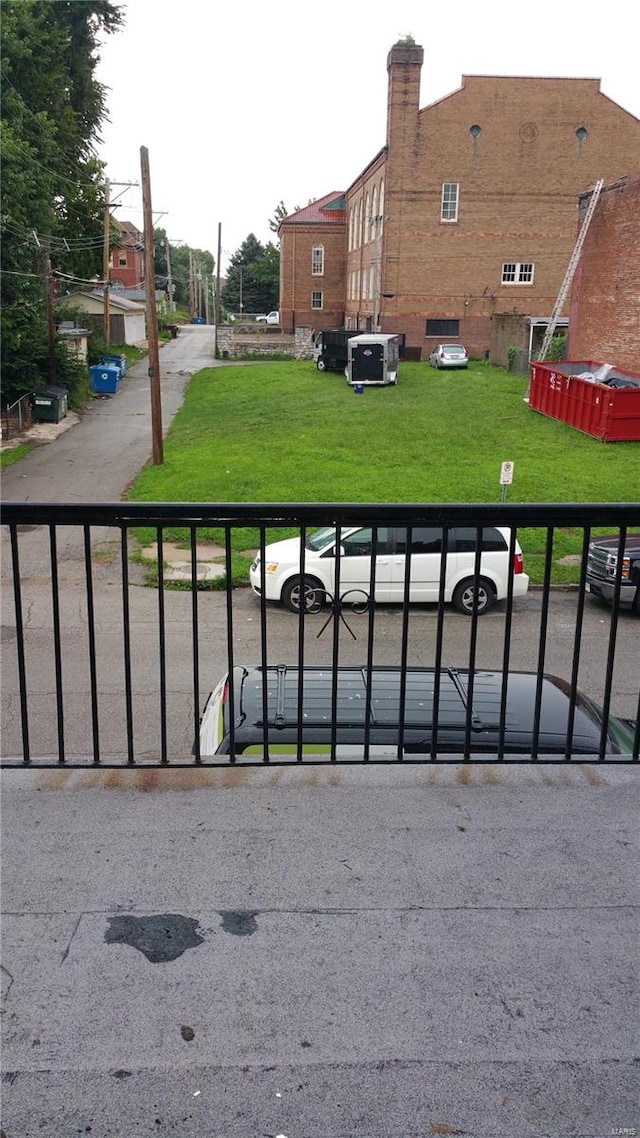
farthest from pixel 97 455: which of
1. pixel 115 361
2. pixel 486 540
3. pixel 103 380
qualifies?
pixel 115 361

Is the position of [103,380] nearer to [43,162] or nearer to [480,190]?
[43,162]

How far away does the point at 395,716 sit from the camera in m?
5.79

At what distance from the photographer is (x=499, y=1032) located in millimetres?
2426

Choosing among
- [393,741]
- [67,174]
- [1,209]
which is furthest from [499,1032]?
[67,174]

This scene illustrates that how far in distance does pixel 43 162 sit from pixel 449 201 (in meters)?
28.0

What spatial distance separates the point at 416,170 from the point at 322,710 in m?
52.6

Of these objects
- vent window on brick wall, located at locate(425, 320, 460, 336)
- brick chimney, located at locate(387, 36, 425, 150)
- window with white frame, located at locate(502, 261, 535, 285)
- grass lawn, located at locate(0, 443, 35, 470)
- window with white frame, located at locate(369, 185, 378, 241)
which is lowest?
grass lawn, located at locate(0, 443, 35, 470)

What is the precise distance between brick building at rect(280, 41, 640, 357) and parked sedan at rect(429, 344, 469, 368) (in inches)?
230

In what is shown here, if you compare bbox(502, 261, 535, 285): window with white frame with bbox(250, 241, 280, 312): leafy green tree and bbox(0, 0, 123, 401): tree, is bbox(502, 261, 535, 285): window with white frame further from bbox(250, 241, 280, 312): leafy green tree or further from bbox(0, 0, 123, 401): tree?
bbox(250, 241, 280, 312): leafy green tree

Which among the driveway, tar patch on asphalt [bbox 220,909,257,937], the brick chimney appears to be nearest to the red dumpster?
the driveway

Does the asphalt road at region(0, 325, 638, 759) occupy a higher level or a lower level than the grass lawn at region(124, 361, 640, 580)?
lower

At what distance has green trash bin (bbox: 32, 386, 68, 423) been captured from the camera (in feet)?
111

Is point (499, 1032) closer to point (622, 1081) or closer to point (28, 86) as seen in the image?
point (622, 1081)

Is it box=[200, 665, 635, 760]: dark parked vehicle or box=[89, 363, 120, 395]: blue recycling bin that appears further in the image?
box=[89, 363, 120, 395]: blue recycling bin
